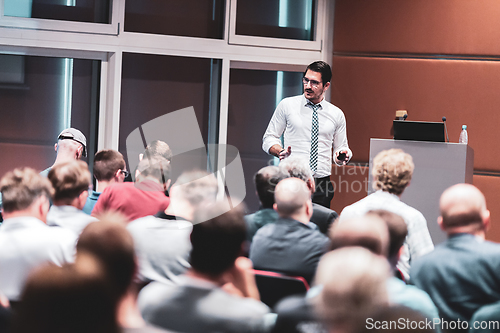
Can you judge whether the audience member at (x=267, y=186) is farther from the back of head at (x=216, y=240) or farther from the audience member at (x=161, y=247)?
the back of head at (x=216, y=240)

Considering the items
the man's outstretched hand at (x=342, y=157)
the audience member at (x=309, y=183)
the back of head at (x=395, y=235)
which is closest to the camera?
the back of head at (x=395, y=235)

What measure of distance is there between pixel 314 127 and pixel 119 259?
303 cm

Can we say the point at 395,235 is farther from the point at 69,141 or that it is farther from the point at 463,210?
the point at 69,141

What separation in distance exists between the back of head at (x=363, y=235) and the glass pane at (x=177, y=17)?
3.88 meters

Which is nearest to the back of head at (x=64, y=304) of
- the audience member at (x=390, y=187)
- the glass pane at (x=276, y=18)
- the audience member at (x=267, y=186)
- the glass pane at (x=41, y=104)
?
the audience member at (x=267, y=186)

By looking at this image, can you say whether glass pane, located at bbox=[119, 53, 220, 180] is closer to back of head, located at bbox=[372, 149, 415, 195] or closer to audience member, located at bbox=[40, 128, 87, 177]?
audience member, located at bbox=[40, 128, 87, 177]

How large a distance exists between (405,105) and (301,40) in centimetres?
125

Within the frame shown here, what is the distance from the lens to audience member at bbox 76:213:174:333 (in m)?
1.28

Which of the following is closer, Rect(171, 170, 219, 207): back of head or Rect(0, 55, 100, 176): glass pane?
Rect(171, 170, 219, 207): back of head

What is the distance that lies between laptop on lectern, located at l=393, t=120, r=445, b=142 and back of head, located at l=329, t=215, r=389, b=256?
2.23 metres

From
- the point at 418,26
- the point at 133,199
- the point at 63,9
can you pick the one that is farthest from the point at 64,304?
the point at 418,26

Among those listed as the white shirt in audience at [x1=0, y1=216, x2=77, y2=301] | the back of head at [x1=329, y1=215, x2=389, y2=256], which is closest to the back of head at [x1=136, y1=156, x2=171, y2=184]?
the white shirt in audience at [x1=0, y1=216, x2=77, y2=301]

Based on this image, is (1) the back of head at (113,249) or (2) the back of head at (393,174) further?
(2) the back of head at (393,174)

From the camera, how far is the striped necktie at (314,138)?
4172 millimetres
